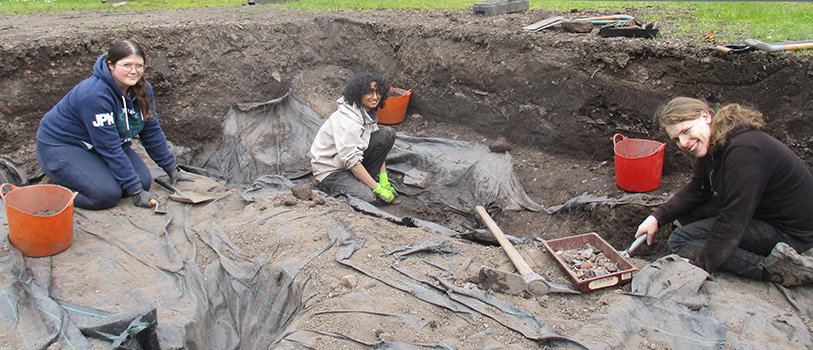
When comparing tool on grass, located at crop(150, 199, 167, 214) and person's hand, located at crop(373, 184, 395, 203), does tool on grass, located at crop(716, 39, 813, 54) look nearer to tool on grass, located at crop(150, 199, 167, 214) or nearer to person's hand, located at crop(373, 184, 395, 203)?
person's hand, located at crop(373, 184, 395, 203)

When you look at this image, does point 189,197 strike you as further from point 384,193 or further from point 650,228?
point 650,228

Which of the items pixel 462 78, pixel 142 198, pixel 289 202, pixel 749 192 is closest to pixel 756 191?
pixel 749 192

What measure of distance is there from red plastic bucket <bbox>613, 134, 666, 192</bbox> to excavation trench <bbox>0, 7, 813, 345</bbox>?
0.35 ft

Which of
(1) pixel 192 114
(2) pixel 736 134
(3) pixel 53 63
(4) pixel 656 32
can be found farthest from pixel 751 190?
(3) pixel 53 63

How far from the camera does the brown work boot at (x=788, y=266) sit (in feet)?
7.99

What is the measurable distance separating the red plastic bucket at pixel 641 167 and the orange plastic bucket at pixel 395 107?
7.94 ft

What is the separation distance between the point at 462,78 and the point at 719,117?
294 centimetres

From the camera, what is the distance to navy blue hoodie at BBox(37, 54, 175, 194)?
10.8 ft

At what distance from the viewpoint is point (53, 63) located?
4426 millimetres

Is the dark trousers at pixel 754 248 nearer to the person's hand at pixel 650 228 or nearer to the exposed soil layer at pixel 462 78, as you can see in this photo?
the person's hand at pixel 650 228

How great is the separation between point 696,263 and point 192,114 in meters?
4.73

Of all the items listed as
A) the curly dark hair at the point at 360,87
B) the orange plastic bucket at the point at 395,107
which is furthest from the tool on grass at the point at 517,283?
the orange plastic bucket at the point at 395,107

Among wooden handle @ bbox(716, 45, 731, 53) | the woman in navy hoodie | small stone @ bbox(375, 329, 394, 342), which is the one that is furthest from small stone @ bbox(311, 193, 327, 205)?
wooden handle @ bbox(716, 45, 731, 53)

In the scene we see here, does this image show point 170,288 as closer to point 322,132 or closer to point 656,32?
point 322,132
